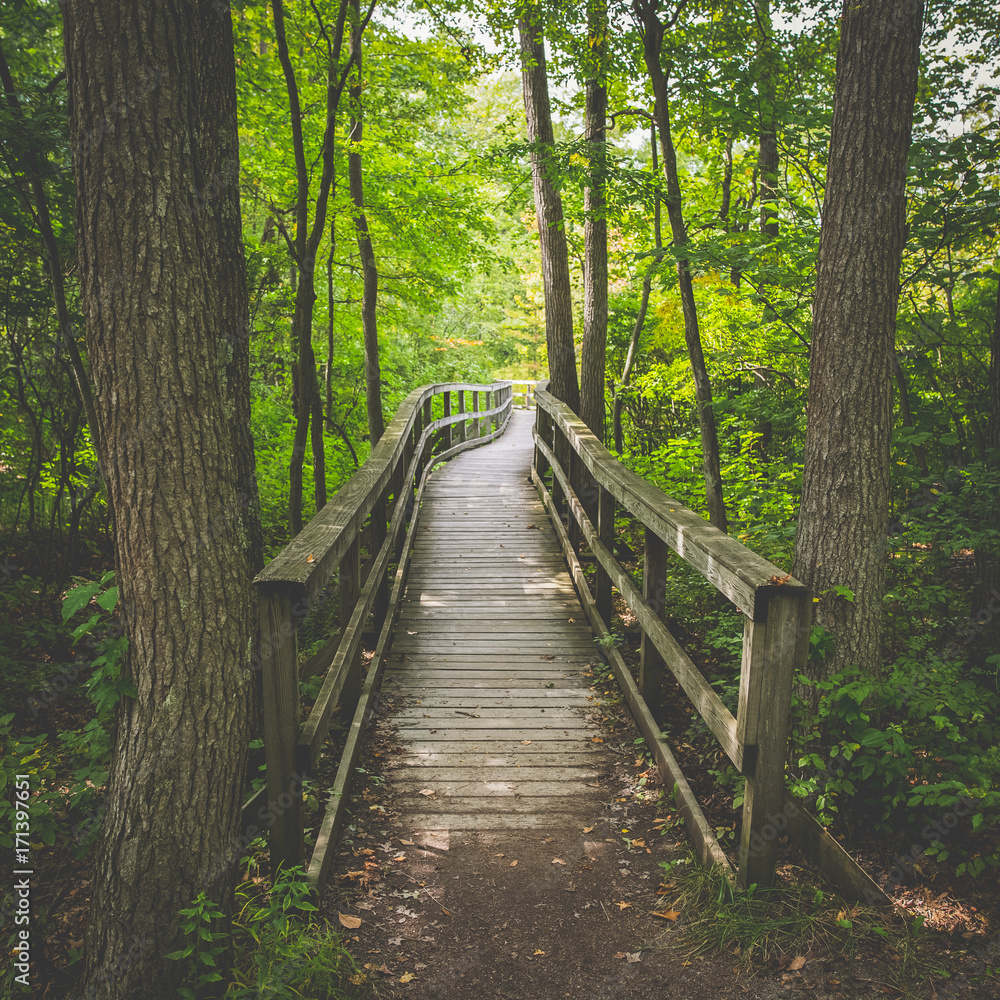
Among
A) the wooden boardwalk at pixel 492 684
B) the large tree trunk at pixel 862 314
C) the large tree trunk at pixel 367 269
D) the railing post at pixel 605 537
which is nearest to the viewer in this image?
the large tree trunk at pixel 862 314

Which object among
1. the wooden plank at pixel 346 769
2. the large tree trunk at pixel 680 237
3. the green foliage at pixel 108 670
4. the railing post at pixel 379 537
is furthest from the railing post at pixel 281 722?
the large tree trunk at pixel 680 237

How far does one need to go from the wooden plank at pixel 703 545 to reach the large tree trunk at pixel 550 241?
485cm

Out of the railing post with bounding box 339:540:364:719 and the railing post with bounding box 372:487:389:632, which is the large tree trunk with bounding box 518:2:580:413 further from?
the railing post with bounding box 339:540:364:719

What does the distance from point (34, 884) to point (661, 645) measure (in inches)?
114

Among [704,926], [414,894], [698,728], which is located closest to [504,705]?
[698,728]

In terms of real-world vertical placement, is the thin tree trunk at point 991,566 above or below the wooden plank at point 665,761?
above

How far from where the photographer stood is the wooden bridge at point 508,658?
2324 millimetres

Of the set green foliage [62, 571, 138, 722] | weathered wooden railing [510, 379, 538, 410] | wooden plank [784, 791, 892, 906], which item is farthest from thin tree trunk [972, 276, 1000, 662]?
weathered wooden railing [510, 379, 538, 410]

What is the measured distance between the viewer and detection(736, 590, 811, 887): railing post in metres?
2.25

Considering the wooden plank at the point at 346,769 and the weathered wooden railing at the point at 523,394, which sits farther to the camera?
the weathered wooden railing at the point at 523,394

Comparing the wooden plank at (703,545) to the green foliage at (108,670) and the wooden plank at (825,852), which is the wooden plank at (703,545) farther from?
the green foliage at (108,670)

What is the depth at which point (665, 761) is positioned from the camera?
3199 millimetres

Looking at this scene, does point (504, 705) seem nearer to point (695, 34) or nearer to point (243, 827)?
point (243, 827)

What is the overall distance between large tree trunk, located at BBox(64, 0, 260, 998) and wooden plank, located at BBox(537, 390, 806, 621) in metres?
1.75
